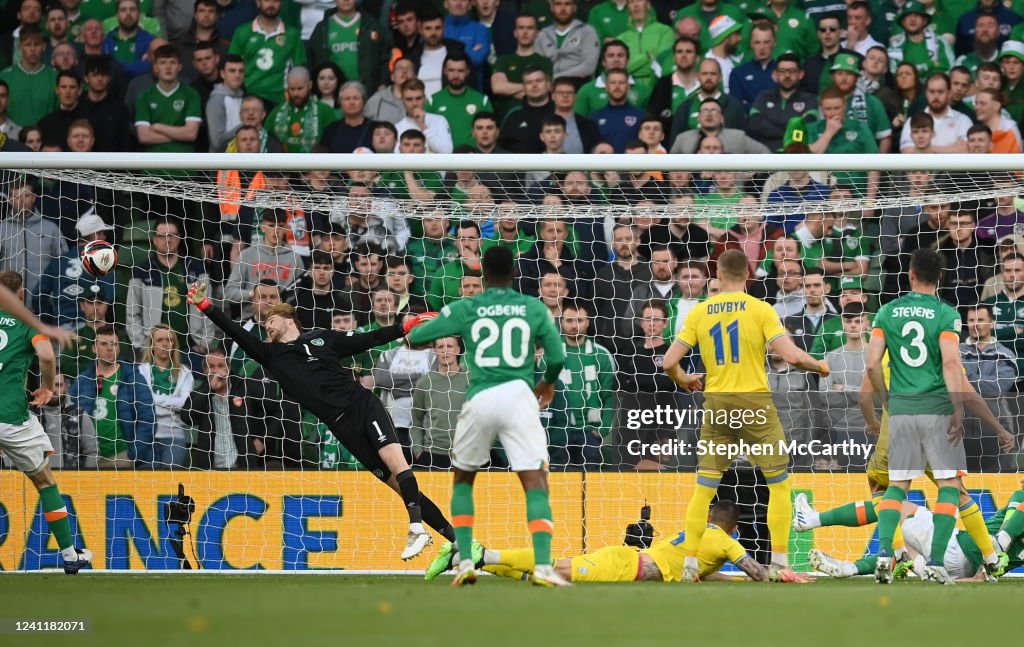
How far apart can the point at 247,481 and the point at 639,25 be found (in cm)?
618

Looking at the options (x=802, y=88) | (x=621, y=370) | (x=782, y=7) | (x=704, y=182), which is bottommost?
(x=621, y=370)

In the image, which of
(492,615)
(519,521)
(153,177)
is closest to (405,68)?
(153,177)

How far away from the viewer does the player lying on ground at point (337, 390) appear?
31.2 ft

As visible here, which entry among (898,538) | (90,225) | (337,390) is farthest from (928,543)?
(90,225)

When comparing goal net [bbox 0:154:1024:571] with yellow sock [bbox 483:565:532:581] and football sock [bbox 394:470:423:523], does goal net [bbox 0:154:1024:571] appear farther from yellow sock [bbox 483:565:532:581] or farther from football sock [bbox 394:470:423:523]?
yellow sock [bbox 483:565:532:581]

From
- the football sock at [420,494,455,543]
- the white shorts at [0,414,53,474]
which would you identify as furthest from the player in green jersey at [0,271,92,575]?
the football sock at [420,494,455,543]

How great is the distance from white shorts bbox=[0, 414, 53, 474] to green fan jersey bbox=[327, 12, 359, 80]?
5427 mm

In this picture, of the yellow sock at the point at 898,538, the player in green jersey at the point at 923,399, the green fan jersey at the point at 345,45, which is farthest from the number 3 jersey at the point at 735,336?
the green fan jersey at the point at 345,45

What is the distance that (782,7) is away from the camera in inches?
531

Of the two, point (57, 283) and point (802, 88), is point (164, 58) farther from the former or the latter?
point (802, 88)

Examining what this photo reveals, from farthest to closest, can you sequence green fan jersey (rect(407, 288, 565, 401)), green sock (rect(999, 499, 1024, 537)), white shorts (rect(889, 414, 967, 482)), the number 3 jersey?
green sock (rect(999, 499, 1024, 537)), the number 3 jersey, white shorts (rect(889, 414, 967, 482)), green fan jersey (rect(407, 288, 565, 401))

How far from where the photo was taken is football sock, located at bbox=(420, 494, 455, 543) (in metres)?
9.47

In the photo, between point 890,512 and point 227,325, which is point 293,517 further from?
point 890,512

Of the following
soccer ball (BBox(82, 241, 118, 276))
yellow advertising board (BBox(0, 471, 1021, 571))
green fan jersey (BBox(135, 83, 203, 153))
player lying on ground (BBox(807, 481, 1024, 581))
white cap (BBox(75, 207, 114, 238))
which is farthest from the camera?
green fan jersey (BBox(135, 83, 203, 153))
